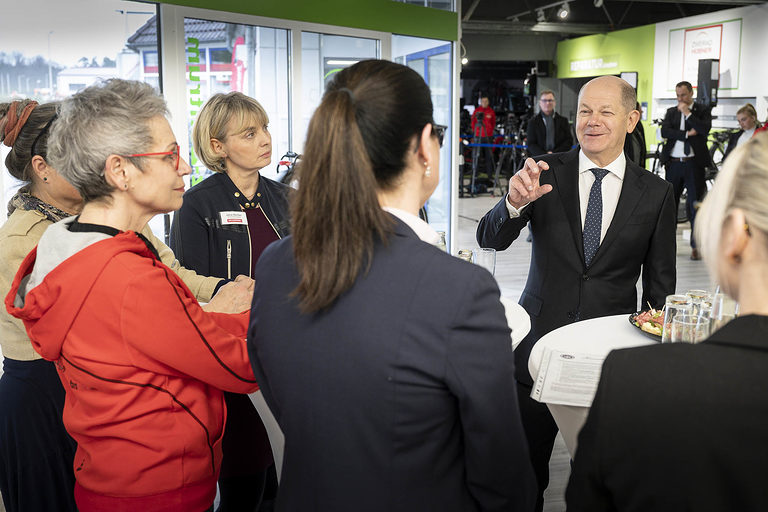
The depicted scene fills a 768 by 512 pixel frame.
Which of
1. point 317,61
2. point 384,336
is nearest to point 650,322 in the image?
point 384,336

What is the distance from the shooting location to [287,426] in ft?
4.00

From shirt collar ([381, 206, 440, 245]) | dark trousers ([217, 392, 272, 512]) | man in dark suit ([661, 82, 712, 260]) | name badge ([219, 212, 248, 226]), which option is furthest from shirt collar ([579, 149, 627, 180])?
man in dark suit ([661, 82, 712, 260])

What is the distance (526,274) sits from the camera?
282 inches

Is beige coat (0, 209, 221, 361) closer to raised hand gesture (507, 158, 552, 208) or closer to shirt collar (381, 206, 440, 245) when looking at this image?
shirt collar (381, 206, 440, 245)

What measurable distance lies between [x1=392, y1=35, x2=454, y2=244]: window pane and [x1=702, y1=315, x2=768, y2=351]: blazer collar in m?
6.68

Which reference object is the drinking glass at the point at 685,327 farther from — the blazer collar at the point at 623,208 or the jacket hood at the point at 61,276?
the jacket hood at the point at 61,276

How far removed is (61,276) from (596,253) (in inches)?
74.7

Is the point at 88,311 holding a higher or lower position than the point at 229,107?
lower

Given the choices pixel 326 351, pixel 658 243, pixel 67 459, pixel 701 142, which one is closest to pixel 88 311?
pixel 326 351

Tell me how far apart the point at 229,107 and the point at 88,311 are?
Answer: 154 centimetres

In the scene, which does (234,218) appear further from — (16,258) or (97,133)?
(97,133)

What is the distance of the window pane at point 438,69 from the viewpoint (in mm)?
7523

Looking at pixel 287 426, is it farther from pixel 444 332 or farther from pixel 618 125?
pixel 618 125

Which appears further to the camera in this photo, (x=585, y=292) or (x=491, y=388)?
(x=585, y=292)
